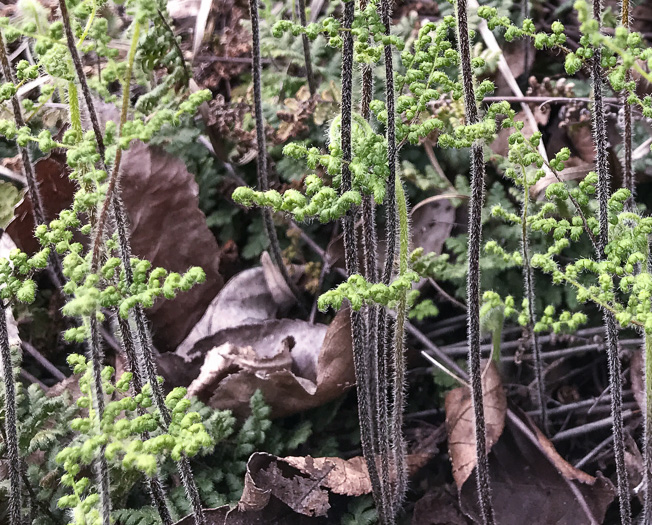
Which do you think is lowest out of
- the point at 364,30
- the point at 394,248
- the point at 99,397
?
the point at 99,397

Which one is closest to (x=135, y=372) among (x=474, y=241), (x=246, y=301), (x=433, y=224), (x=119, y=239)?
(x=119, y=239)

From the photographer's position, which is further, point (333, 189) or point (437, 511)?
point (437, 511)

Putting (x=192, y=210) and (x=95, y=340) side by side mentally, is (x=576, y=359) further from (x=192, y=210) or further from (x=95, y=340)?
(x=95, y=340)

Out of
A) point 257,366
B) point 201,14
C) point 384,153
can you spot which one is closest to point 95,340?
point 384,153

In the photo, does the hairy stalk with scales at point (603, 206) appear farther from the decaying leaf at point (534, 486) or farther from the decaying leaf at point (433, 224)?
the decaying leaf at point (433, 224)

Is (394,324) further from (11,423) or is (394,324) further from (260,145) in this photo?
(11,423)

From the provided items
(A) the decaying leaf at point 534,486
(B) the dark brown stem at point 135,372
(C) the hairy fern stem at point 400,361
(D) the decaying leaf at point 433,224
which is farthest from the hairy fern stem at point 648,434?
(B) the dark brown stem at point 135,372

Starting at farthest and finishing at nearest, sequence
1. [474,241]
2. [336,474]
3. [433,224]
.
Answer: [433,224]
[336,474]
[474,241]
